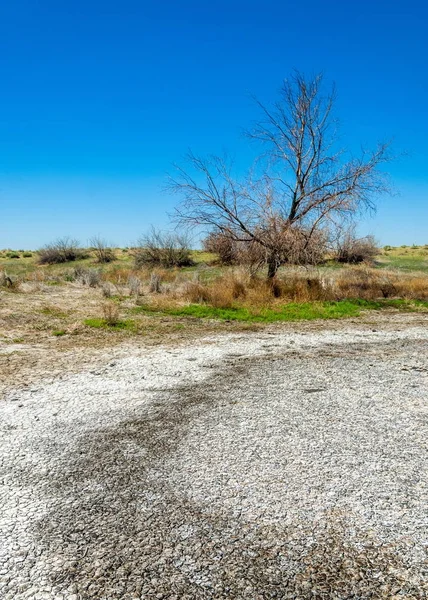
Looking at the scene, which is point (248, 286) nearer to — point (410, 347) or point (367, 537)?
point (410, 347)

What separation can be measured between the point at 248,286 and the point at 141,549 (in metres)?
13.0

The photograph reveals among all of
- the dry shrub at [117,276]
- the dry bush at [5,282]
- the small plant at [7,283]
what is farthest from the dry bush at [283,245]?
the dry bush at [5,282]

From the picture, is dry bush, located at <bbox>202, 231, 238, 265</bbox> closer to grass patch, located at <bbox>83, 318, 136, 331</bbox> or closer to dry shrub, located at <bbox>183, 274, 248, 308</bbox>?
dry shrub, located at <bbox>183, 274, 248, 308</bbox>

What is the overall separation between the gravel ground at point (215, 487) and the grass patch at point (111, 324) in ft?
12.8

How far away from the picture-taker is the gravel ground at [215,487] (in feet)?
10.2

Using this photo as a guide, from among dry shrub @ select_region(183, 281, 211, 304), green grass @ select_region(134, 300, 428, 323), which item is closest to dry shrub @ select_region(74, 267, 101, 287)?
dry shrub @ select_region(183, 281, 211, 304)

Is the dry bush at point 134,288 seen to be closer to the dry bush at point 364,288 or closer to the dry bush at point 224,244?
the dry bush at point 224,244

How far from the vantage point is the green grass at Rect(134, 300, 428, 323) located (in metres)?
12.9

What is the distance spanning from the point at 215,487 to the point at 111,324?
796 centimetres

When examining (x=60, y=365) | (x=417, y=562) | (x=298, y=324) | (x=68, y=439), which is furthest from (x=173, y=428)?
(x=298, y=324)

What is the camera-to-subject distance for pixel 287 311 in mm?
13820

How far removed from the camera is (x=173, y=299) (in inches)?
614

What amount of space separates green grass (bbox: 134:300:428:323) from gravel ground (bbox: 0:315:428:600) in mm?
5416

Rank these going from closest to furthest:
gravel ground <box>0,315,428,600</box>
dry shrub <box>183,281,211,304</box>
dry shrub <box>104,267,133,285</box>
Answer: gravel ground <box>0,315,428,600</box>
dry shrub <box>183,281,211,304</box>
dry shrub <box>104,267,133,285</box>
